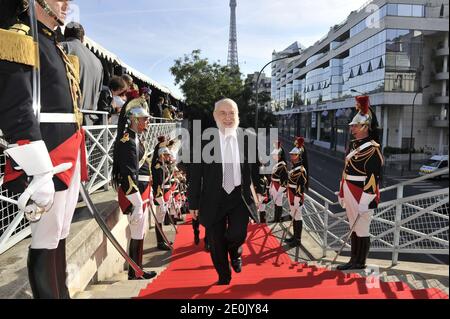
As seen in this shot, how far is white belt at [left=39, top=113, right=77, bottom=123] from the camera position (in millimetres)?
1778

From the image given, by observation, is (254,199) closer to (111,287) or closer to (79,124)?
(111,287)

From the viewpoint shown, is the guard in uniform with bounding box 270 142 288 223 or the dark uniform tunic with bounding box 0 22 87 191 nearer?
the dark uniform tunic with bounding box 0 22 87 191

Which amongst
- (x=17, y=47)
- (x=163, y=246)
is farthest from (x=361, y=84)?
(x=17, y=47)

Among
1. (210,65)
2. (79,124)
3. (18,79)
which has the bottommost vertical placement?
(79,124)

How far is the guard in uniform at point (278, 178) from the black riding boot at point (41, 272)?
5866 mm

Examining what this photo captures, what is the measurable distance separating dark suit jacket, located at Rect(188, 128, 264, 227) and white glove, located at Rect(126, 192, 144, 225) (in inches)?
25.5

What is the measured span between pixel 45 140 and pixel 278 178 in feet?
22.4

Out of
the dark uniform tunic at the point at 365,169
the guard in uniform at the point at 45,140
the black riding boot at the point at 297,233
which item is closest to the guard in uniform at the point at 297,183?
the black riding boot at the point at 297,233

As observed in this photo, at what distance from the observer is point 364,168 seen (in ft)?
12.8

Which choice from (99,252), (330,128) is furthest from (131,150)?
(330,128)

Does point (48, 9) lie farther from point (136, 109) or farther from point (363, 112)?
point (363, 112)

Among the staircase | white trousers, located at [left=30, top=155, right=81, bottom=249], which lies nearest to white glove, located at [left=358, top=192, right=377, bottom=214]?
the staircase

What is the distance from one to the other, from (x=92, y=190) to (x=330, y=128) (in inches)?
1576

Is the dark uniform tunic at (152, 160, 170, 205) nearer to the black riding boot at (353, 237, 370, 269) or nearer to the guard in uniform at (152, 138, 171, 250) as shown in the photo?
the guard in uniform at (152, 138, 171, 250)
